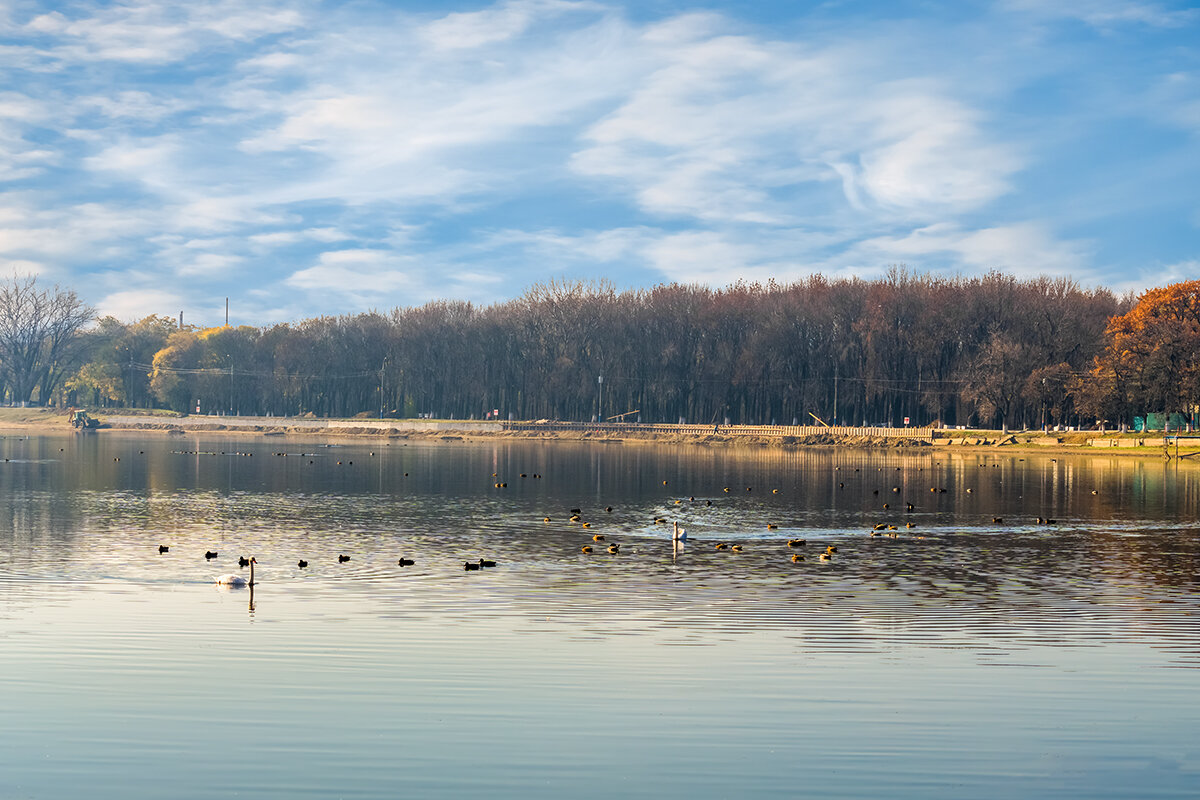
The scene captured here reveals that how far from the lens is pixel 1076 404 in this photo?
397ft

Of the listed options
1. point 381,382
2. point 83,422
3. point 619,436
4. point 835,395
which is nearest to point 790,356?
point 835,395

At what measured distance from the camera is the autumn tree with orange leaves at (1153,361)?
115000 mm

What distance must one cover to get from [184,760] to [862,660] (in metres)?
10.9

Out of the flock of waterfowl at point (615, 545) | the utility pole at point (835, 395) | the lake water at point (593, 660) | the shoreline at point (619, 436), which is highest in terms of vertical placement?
the utility pole at point (835, 395)

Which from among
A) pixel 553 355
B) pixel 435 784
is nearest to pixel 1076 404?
pixel 553 355

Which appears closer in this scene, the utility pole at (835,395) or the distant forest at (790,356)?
the distant forest at (790,356)

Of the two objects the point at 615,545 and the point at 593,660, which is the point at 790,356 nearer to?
the point at 615,545

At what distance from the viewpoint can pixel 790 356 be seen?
151875 millimetres

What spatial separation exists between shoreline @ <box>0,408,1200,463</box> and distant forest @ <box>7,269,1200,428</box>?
5.61 meters

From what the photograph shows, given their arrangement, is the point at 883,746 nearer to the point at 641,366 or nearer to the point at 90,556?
the point at 90,556

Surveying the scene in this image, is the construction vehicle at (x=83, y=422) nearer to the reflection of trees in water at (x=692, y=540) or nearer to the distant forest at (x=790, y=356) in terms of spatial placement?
the distant forest at (x=790, y=356)

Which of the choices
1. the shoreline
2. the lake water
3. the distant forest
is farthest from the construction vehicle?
the lake water

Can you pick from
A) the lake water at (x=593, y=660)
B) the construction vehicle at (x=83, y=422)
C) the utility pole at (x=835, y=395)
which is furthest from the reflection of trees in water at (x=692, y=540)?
the construction vehicle at (x=83, y=422)

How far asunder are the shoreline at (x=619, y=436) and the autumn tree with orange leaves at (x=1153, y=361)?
417cm
